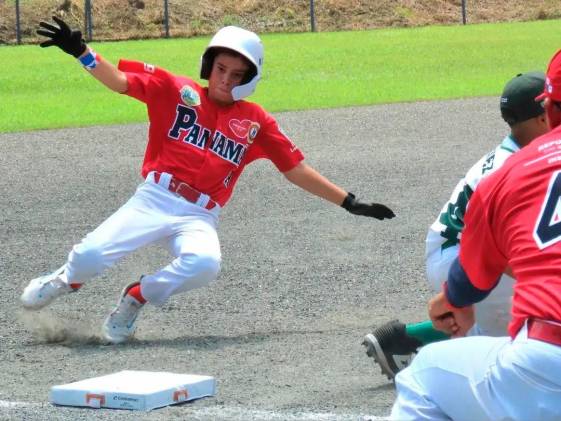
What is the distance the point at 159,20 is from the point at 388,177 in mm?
24917

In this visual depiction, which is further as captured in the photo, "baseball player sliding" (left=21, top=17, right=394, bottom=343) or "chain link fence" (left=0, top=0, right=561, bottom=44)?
"chain link fence" (left=0, top=0, right=561, bottom=44)

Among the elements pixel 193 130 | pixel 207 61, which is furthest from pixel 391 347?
pixel 207 61

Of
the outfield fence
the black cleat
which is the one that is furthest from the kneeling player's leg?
the outfield fence

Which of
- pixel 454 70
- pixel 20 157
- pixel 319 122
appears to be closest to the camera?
pixel 20 157

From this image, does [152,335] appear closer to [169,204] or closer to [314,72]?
[169,204]

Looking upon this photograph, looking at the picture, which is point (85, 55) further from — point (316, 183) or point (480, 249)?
point (480, 249)

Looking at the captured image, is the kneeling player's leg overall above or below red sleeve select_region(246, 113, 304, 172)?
above

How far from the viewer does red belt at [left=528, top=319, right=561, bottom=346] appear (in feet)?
9.09

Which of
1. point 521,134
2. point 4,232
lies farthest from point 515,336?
point 4,232

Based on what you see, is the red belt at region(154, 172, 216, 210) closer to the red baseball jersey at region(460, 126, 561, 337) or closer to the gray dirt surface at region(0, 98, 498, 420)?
the gray dirt surface at region(0, 98, 498, 420)

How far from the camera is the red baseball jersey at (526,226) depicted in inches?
111

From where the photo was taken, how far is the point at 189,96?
21.2 feet

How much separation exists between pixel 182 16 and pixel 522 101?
104 feet

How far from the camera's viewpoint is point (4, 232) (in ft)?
29.3
